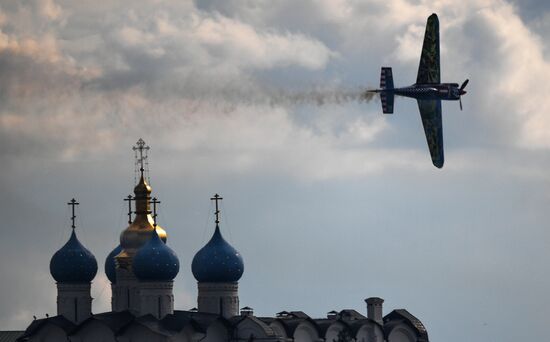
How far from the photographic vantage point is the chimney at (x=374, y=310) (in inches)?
5605

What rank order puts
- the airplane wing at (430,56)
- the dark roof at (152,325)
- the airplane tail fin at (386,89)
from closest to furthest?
the airplane tail fin at (386,89) → the airplane wing at (430,56) → the dark roof at (152,325)

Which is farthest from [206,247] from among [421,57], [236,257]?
[421,57]

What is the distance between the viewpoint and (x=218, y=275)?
13750 cm

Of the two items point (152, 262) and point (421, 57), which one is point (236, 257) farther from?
point (421, 57)

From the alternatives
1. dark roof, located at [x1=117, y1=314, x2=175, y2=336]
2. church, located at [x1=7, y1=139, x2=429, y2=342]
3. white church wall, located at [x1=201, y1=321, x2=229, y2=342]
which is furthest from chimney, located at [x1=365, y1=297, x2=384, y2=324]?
dark roof, located at [x1=117, y1=314, x2=175, y2=336]

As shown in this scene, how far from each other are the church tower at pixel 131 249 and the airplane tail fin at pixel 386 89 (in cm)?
2019

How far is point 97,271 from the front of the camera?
138 m

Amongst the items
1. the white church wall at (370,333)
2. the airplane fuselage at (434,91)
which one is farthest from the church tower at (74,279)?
the airplane fuselage at (434,91)

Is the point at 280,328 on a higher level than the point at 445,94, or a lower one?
lower

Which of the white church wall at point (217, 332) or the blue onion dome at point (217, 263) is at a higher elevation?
the blue onion dome at point (217, 263)

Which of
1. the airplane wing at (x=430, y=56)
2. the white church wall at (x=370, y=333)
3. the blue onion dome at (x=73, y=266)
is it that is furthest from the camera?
the white church wall at (x=370, y=333)

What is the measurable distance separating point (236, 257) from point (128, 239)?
5785 millimetres

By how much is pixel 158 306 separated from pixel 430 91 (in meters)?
Result: 19.4

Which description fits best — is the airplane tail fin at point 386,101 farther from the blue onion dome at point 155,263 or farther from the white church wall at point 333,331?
the white church wall at point 333,331
